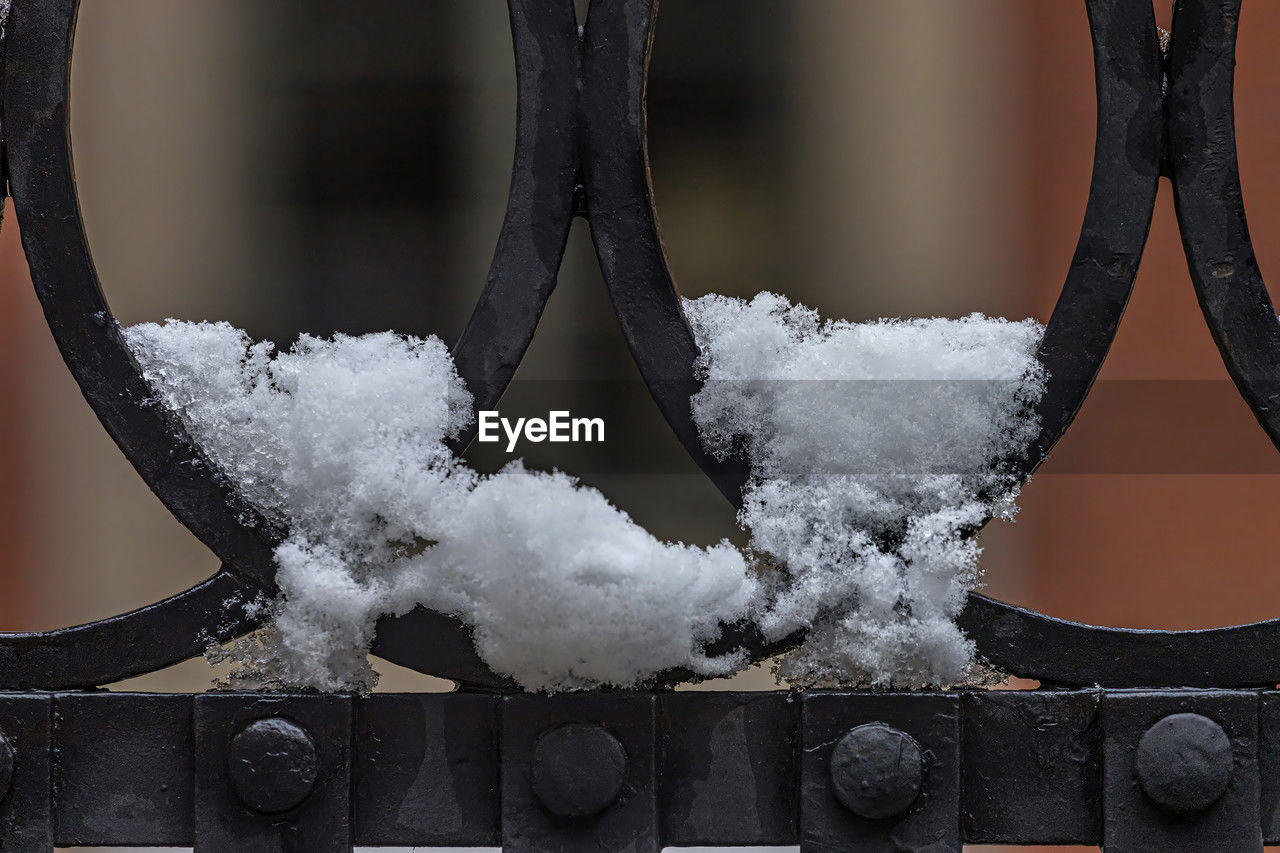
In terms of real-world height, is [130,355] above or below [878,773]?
above

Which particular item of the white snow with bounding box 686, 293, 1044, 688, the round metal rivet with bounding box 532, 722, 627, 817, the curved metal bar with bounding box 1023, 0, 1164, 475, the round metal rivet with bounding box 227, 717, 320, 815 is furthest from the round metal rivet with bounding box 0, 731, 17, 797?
the curved metal bar with bounding box 1023, 0, 1164, 475

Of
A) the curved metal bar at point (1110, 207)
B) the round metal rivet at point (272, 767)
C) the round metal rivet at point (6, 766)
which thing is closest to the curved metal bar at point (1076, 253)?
the curved metal bar at point (1110, 207)

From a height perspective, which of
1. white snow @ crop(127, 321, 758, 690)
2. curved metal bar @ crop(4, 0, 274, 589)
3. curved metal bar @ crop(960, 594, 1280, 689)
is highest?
curved metal bar @ crop(4, 0, 274, 589)

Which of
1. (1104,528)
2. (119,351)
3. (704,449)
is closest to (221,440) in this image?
(119,351)

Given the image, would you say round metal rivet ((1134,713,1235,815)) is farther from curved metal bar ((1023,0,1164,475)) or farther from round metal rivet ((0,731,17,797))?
round metal rivet ((0,731,17,797))

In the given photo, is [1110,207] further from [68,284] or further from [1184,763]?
[68,284]

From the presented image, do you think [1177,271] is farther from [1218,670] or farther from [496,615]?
[496,615]

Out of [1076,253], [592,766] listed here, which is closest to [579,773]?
[592,766]
